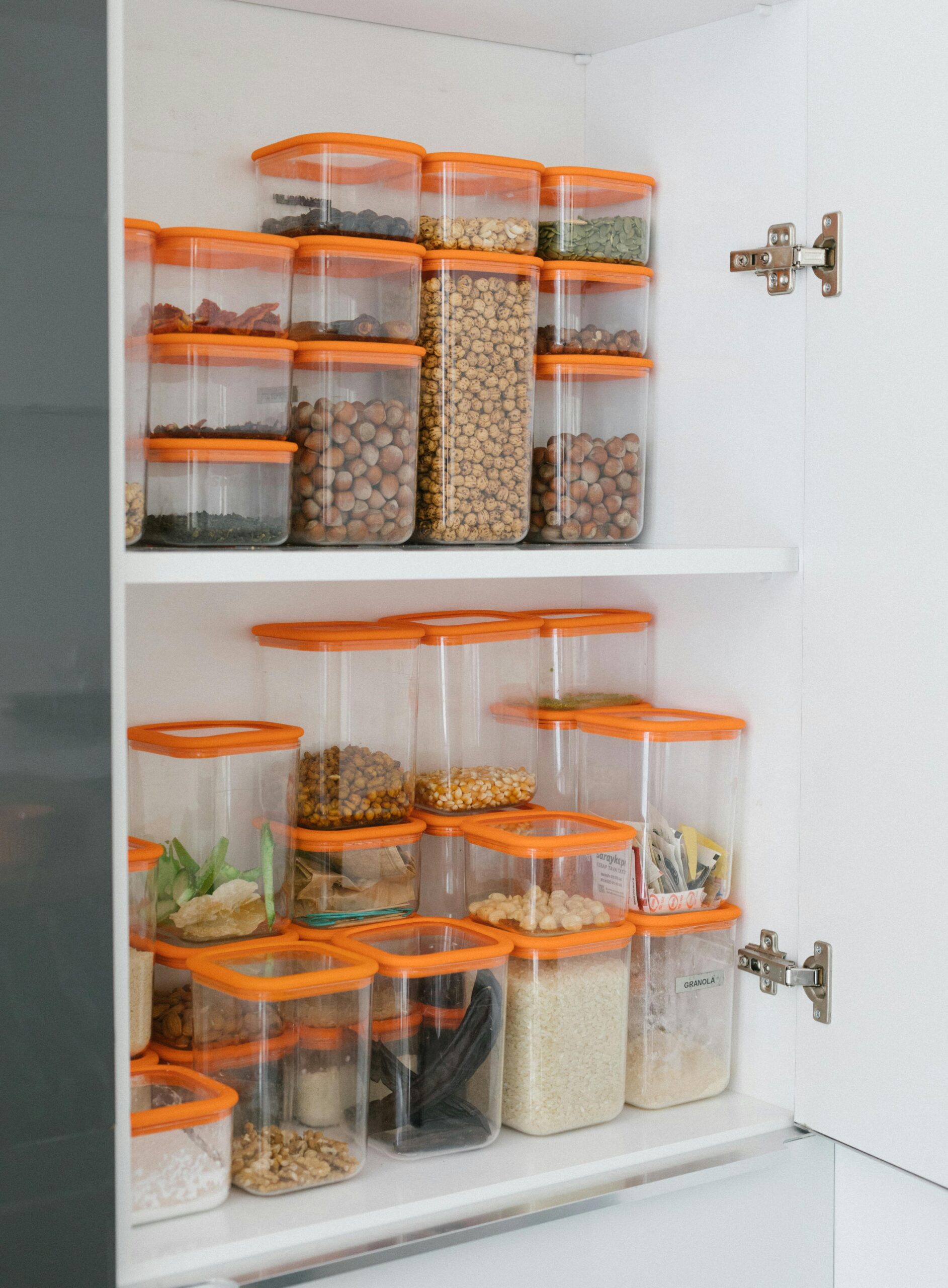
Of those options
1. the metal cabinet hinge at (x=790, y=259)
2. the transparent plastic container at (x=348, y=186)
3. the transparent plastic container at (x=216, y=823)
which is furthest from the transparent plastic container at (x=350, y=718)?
the metal cabinet hinge at (x=790, y=259)

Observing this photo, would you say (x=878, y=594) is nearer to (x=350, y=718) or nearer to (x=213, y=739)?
(x=350, y=718)

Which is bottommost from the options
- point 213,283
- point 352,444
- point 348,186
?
point 352,444

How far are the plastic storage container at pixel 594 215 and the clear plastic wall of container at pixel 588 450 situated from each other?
119 millimetres

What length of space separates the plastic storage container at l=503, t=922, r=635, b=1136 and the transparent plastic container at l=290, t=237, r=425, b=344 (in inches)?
23.8

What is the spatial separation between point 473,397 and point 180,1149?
743mm

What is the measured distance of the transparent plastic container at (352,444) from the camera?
48.6 inches

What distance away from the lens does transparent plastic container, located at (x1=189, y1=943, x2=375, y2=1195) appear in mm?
1154

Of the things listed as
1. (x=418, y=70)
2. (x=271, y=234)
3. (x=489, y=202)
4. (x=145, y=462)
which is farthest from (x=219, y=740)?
(x=418, y=70)

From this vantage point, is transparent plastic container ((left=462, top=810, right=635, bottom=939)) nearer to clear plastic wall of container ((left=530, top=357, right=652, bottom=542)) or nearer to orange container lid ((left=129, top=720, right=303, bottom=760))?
orange container lid ((left=129, top=720, right=303, bottom=760))

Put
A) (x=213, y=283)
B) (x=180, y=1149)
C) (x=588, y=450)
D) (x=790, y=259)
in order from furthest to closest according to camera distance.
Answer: (x=588, y=450)
(x=790, y=259)
(x=213, y=283)
(x=180, y=1149)

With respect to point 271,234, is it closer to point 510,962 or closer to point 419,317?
point 419,317

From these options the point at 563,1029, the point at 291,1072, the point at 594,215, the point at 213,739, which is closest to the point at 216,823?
the point at 213,739

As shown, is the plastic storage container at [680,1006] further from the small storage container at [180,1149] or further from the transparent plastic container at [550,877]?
the small storage container at [180,1149]

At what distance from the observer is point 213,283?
3.97ft
